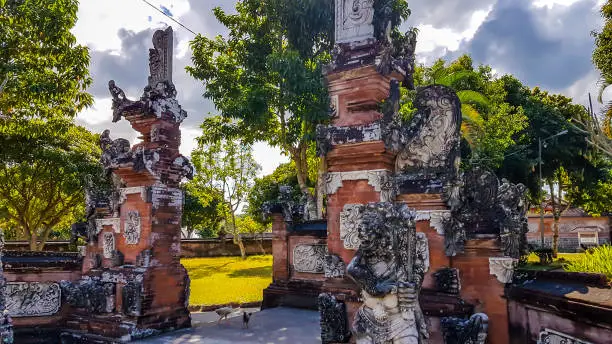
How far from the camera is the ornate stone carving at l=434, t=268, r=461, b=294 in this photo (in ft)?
18.6

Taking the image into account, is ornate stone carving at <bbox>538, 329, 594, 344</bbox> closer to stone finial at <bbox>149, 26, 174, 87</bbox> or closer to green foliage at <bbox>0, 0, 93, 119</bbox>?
stone finial at <bbox>149, 26, 174, 87</bbox>

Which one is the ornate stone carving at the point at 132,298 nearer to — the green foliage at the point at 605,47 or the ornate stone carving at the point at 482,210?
the ornate stone carving at the point at 482,210

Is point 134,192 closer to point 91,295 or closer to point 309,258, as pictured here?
point 91,295

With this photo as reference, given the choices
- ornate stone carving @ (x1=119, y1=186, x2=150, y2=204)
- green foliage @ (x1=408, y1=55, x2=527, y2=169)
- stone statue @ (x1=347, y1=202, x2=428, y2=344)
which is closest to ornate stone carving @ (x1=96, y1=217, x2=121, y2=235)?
ornate stone carving @ (x1=119, y1=186, x2=150, y2=204)

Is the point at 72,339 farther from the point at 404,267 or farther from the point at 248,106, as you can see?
the point at 248,106

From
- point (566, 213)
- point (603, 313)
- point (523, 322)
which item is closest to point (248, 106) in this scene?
point (523, 322)

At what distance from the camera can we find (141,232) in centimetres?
800

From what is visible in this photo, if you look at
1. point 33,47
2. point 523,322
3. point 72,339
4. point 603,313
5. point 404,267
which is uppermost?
point 33,47

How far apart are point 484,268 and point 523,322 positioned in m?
0.80

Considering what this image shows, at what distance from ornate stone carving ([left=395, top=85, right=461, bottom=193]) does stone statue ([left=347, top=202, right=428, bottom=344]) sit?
199 cm

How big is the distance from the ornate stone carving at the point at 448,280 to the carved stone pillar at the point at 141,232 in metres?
5.12

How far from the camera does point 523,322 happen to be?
5.15m

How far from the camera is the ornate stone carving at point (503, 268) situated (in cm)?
546

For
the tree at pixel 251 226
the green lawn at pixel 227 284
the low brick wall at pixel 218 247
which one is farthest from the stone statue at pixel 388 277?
the tree at pixel 251 226
